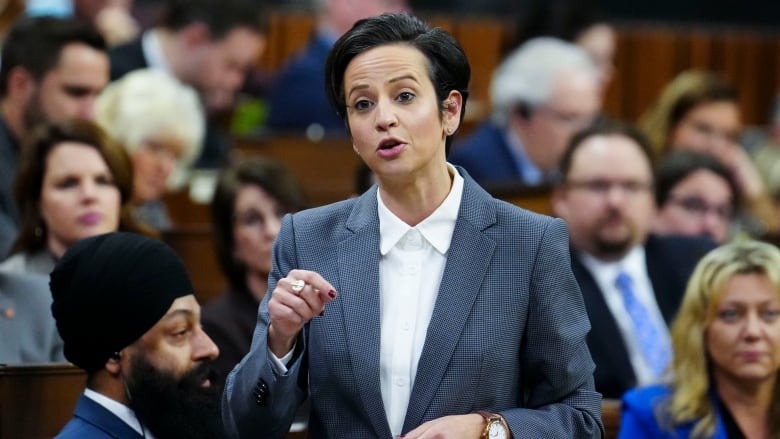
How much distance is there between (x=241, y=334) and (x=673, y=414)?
1.33 metres

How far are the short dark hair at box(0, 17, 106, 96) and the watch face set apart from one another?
3.04 metres

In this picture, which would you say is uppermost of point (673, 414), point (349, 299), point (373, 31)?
point (373, 31)

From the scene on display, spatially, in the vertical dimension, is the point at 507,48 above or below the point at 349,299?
above

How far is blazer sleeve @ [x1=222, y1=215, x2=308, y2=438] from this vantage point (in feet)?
8.59

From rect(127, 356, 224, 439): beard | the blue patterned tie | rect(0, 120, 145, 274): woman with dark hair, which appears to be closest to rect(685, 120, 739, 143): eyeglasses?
the blue patterned tie

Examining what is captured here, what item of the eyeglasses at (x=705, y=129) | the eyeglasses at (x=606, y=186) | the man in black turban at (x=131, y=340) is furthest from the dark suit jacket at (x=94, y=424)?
the eyeglasses at (x=705, y=129)

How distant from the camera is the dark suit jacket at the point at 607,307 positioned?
4641 mm

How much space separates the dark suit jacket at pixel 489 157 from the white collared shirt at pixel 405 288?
Result: 11.9 ft

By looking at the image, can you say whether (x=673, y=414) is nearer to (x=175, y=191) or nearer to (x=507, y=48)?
(x=175, y=191)

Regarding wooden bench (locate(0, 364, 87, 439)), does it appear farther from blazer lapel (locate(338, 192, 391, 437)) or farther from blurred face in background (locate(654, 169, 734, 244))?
blurred face in background (locate(654, 169, 734, 244))

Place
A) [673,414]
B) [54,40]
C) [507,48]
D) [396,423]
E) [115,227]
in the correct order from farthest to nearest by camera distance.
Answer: [507,48], [54,40], [115,227], [673,414], [396,423]

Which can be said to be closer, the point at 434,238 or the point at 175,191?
the point at 434,238

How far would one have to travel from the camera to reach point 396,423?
105 inches

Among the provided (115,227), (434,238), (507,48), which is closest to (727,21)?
(507,48)
